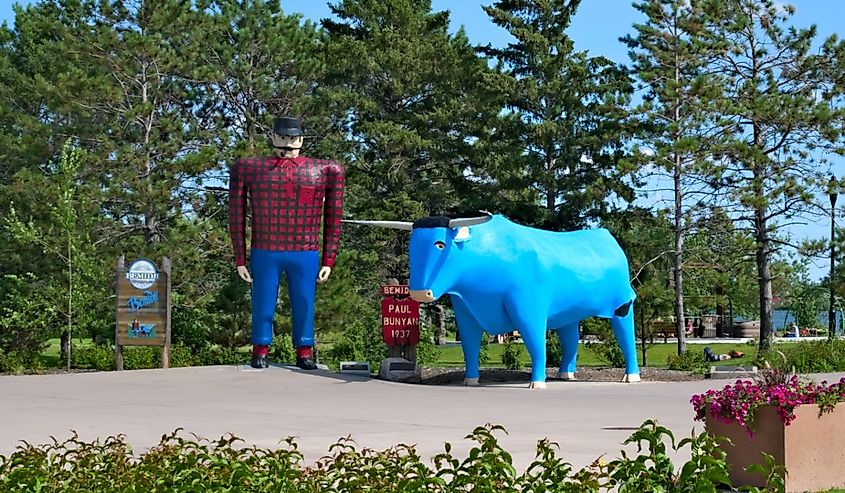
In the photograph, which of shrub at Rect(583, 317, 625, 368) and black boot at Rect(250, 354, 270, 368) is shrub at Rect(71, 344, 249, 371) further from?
shrub at Rect(583, 317, 625, 368)

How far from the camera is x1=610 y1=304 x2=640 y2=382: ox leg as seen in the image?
61.1 ft

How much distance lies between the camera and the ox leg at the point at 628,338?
61.1 ft

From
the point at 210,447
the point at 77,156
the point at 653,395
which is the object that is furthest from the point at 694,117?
the point at 210,447

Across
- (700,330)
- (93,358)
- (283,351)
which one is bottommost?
(93,358)

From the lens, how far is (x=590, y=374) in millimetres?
20422

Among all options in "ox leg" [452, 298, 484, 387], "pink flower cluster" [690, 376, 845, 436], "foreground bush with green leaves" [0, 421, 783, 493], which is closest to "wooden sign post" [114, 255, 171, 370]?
"ox leg" [452, 298, 484, 387]

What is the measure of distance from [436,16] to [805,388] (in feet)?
101

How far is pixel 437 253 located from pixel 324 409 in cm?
341

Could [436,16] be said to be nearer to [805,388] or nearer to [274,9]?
[274,9]

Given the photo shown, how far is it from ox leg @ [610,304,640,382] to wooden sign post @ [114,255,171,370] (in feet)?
27.5

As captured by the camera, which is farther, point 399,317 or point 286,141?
Result: point 399,317

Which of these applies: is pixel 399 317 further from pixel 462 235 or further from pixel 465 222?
pixel 465 222

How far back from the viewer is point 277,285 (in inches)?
760

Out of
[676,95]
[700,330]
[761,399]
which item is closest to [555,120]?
[676,95]
